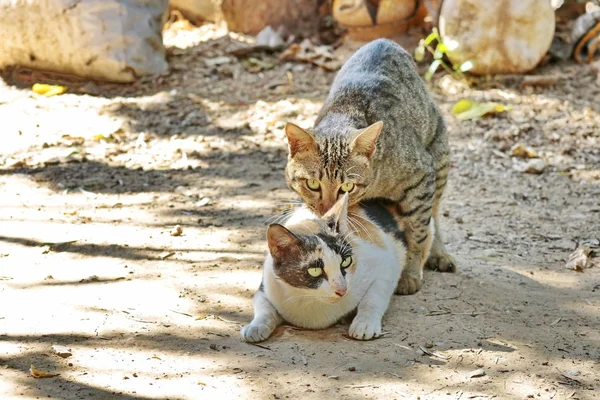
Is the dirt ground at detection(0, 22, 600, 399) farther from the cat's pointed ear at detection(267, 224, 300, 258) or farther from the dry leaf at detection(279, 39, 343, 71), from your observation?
the cat's pointed ear at detection(267, 224, 300, 258)

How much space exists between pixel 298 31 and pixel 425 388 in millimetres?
6933

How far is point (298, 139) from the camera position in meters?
4.51

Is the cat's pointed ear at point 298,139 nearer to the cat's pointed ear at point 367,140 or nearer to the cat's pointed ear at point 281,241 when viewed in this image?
the cat's pointed ear at point 367,140

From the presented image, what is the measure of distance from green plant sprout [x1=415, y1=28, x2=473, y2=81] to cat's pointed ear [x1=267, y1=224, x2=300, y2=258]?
4.77m

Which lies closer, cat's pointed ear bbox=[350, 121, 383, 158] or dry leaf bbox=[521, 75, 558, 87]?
cat's pointed ear bbox=[350, 121, 383, 158]

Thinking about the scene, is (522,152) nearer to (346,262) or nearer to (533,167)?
(533,167)

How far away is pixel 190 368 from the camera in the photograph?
12.0 ft

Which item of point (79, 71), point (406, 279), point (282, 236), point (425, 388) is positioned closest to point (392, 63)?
point (406, 279)

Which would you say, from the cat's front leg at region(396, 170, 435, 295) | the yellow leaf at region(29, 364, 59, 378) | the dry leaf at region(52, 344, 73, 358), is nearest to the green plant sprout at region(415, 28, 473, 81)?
the cat's front leg at region(396, 170, 435, 295)

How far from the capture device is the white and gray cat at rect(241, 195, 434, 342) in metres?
3.92

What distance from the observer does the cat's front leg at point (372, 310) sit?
157 inches

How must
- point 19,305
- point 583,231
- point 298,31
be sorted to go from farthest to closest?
1. point 298,31
2. point 583,231
3. point 19,305

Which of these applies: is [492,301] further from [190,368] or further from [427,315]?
[190,368]

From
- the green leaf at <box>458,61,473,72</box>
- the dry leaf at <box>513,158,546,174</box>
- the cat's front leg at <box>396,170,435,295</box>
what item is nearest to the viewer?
the cat's front leg at <box>396,170,435,295</box>
